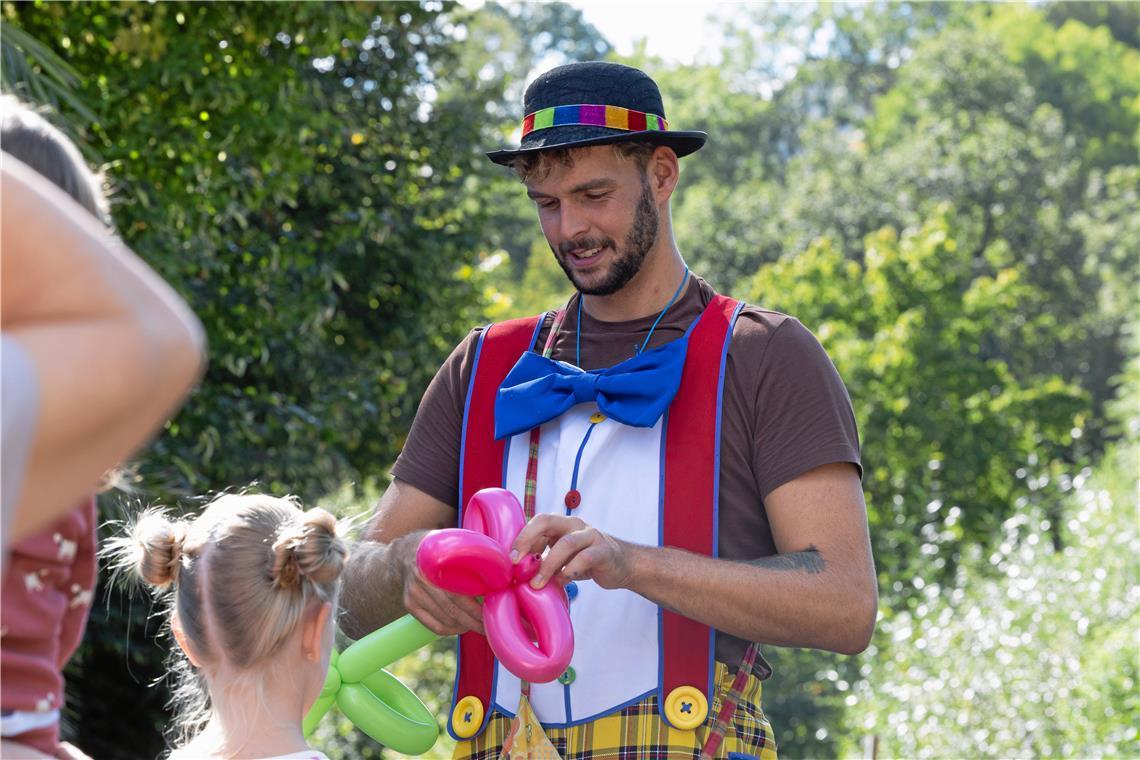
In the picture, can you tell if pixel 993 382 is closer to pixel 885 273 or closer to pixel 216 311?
pixel 885 273

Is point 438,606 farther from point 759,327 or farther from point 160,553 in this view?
point 759,327

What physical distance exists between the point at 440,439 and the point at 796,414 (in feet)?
2.21

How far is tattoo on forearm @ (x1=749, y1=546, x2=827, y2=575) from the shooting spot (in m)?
2.28

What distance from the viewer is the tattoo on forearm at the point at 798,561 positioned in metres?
2.28

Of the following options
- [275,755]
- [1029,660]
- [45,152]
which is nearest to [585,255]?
[275,755]

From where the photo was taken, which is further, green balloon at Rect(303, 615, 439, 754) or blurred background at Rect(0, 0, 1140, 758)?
blurred background at Rect(0, 0, 1140, 758)

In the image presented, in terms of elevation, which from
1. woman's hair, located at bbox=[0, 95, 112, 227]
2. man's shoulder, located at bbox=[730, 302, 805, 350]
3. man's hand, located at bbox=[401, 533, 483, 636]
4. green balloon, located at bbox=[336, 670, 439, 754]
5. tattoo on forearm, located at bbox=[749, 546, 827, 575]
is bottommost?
green balloon, located at bbox=[336, 670, 439, 754]

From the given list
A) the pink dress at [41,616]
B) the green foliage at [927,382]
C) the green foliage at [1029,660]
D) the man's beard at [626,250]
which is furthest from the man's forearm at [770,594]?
the green foliage at [927,382]

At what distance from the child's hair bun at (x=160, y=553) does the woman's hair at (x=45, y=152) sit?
1.02 meters

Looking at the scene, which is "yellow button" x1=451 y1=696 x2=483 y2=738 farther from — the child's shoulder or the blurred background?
the blurred background

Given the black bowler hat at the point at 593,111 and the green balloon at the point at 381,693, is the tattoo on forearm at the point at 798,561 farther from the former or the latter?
the black bowler hat at the point at 593,111

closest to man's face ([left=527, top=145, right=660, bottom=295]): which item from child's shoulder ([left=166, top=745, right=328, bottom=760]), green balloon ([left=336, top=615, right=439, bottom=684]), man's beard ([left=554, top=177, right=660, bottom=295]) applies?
man's beard ([left=554, top=177, right=660, bottom=295])

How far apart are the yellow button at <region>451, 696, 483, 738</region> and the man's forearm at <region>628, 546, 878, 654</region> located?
450mm

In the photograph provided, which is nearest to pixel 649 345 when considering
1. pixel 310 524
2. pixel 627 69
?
pixel 627 69
